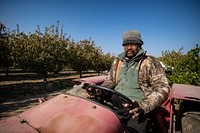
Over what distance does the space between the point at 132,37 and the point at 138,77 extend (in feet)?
2.23

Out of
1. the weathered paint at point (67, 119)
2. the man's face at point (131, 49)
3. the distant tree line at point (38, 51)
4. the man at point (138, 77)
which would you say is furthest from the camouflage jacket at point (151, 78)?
the distant tree line at point (38, 51)

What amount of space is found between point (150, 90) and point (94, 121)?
4.37 feet

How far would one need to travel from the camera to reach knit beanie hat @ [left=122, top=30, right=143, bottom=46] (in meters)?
2.65

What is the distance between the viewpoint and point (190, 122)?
7.72 ft

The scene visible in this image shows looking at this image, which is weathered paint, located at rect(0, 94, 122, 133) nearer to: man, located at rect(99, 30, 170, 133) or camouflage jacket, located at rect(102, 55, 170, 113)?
man, located at rect(99, 30, 170, 133)

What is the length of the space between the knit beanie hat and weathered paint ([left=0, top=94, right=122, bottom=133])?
1407 mm

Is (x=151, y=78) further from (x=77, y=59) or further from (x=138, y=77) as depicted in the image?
(x=77, y=59)

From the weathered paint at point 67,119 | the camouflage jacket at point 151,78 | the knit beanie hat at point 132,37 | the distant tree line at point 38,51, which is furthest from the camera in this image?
the distant tree line at point 38,51

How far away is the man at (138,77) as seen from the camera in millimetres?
2176

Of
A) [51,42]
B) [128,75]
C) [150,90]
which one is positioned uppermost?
[51,42]

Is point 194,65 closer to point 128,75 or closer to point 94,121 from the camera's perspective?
point 128,75

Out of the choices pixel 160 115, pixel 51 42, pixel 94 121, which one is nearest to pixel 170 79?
pixel 160 115

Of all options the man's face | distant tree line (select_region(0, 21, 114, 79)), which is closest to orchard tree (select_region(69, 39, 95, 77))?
distant tree line (select_region(0, 21, 114, 79))

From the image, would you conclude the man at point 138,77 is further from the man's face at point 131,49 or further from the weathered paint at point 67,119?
the weathered paint at point 67,119
